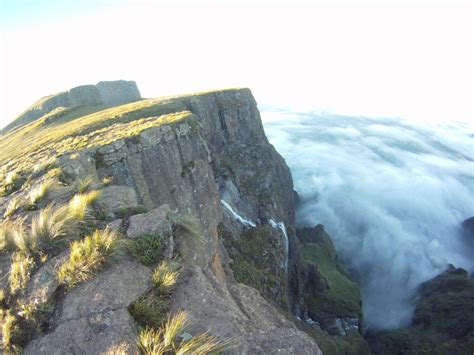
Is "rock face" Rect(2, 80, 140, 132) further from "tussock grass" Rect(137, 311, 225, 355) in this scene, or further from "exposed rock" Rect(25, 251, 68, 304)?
"tussock grass" Rect(137, 311, 225, 355)

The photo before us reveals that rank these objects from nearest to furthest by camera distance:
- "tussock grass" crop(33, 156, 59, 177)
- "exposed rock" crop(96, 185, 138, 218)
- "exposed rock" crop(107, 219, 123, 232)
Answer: "exposed rock" crop(107, 219, 123, 232)
"exposed rock" crop(96, 185, 138, 218)
"tussock grass" crop(33, 156, 59, 177)

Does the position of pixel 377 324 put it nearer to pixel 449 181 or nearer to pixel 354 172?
pixel 354 172

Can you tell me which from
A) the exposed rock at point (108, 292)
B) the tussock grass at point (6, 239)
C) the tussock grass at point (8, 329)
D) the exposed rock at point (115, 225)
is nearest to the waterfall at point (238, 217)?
the exposed rock at point (115, 225)

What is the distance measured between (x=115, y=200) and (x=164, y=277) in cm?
444

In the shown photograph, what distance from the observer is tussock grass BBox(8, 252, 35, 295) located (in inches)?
261

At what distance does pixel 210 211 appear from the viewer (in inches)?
1203

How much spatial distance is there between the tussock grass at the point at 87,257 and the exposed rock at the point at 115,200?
2.03 metres

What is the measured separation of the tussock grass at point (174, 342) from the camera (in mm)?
4898

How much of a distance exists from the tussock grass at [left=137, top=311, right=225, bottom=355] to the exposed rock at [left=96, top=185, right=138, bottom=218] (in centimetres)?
452

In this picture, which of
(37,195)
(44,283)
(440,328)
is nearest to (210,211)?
(37,195)

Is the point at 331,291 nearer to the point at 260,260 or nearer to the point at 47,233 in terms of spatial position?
the point at 260,260

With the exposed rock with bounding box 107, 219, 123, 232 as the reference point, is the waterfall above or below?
below

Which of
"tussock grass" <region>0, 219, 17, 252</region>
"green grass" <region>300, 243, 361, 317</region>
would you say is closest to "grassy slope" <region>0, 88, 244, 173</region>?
"tussock grass" <region>0, 219, 17, 252</region>

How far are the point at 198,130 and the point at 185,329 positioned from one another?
83.2 feet
